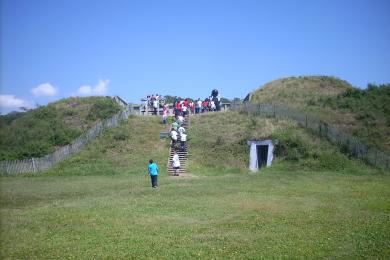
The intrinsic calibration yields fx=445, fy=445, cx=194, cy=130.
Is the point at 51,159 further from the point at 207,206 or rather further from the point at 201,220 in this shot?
the point at 201,220

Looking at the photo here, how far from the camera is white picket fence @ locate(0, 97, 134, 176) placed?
3250 centimetres

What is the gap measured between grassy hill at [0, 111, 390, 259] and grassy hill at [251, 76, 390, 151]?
13.5 feet

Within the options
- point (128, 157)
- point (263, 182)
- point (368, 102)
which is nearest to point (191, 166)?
point (128, 157)

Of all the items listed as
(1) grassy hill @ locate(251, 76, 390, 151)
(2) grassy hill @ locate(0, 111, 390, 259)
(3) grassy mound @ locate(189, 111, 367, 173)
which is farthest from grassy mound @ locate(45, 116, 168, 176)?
(1) grassy hill @ locate(251, 76, 390, 151)

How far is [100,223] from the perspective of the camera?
14781 millimetres

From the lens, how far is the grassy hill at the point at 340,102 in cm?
3453

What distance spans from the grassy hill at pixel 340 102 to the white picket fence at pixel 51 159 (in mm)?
18178

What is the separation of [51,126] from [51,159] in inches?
351

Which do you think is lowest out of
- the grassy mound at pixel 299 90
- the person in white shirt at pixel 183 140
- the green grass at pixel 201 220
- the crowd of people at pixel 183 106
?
the green grass at pixel 201 220

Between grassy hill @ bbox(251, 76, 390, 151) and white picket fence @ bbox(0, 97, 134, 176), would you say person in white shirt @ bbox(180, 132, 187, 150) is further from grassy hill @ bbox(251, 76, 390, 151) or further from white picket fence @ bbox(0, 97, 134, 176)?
grassy hill @ bbox(251, 76, 390, 151)

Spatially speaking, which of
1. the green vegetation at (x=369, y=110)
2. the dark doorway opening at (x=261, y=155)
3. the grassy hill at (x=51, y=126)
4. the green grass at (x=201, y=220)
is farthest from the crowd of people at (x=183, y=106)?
the green grass at (x=201, y=220)

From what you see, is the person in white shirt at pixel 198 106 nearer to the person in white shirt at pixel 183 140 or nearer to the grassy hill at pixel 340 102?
the grassy hill at pixel 340 102

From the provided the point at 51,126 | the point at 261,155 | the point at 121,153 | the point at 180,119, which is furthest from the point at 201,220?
the point at 51,126

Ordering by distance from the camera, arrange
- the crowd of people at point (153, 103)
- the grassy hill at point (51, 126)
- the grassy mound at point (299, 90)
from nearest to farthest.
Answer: the grassy hill at point (51, 126) < the grassy mound at point (299, 90) < the crowd of people at point (153, 103)
